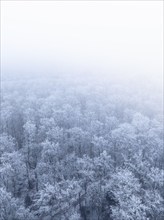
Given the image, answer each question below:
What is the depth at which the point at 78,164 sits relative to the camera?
5675cm

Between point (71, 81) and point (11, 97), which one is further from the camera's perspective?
point (71, 81)

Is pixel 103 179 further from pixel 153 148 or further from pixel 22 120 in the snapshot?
pixel 22 120

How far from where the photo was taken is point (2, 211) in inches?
1833

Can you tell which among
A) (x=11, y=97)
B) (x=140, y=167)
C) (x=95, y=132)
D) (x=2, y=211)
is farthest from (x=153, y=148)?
(x=11, y=97)

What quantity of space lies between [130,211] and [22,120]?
5189cm

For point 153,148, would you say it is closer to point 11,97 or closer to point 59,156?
point 59,156

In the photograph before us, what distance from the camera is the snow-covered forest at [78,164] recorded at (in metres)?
49.2

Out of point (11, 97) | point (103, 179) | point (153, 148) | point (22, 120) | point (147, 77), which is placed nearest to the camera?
point (103, 179)

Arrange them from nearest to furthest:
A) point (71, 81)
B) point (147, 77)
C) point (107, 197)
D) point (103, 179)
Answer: point (103, 179) → point (107, 197) → point (71, 81) → point (147, 77)

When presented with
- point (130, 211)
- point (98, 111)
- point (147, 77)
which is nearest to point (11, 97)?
point (98, 111)

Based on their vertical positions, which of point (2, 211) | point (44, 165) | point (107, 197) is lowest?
point (107, 197)

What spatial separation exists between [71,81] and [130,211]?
10063cm

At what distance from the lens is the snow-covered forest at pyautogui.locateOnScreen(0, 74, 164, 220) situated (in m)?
49.2

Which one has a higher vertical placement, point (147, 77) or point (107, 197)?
point (147, 77)
